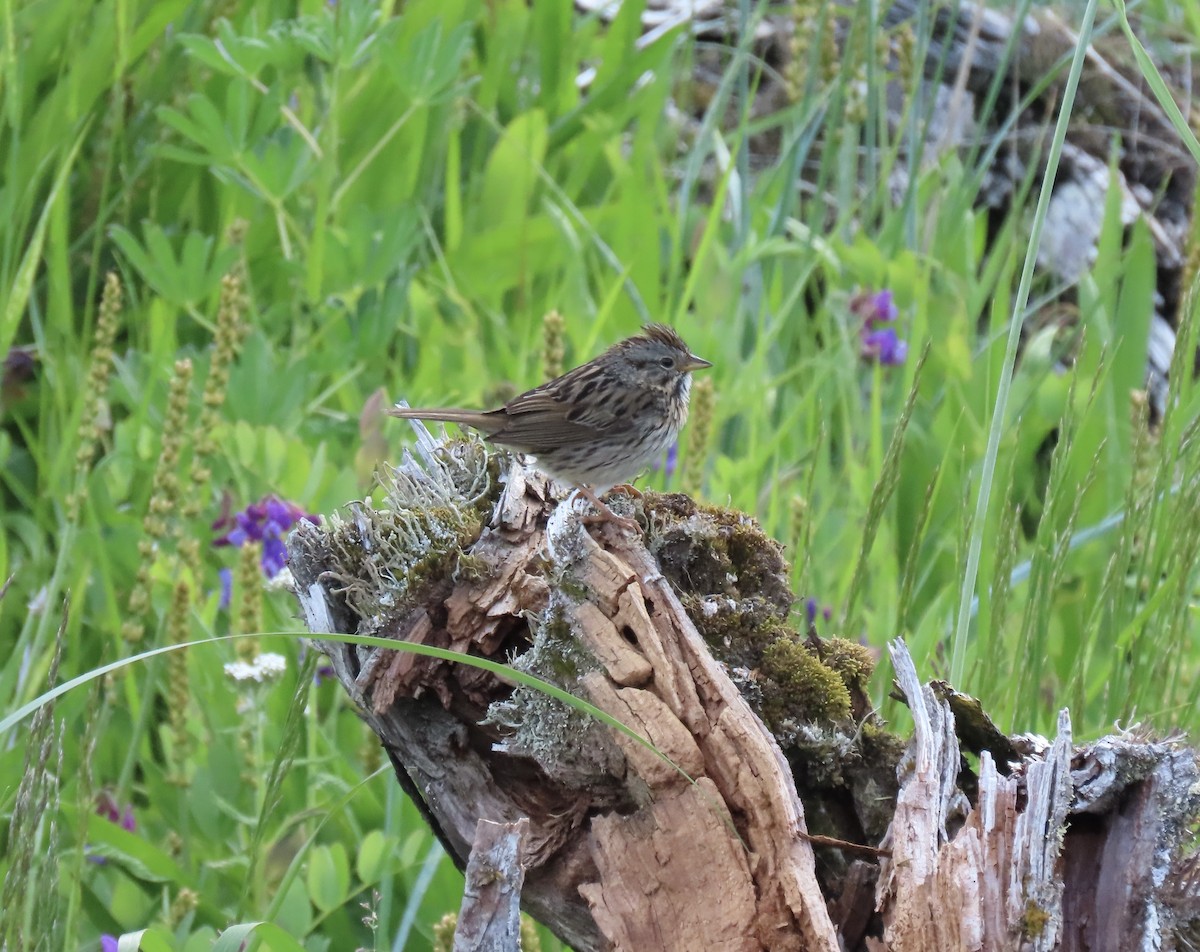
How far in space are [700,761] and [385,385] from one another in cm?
307

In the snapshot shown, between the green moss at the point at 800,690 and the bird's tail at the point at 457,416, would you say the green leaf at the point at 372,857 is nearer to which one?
the bird's tail at the point at 457,416

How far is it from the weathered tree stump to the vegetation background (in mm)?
243

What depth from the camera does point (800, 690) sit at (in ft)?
7.53

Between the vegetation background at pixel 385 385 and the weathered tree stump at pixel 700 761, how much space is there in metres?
0.24

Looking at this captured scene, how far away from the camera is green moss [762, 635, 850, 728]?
7.45 feet

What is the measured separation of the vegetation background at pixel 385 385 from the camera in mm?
2930

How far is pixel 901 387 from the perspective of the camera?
16.3ft

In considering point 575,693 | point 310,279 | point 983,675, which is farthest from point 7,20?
point 983,675

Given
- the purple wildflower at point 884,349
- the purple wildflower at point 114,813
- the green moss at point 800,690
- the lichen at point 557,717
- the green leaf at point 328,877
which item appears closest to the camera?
the lichen at point 557,717

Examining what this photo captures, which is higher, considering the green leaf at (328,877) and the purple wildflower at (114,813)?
the green leaf at (328,877)

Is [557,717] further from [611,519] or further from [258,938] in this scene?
[258,938]

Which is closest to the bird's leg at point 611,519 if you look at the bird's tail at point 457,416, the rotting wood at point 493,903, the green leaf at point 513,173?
the rotting wood at point 493,903

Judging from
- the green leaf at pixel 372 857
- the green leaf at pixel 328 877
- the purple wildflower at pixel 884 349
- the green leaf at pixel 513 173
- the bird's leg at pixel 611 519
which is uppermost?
the green leaf at pixel 513 173

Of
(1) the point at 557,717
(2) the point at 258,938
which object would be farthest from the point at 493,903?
(2) the point at 258,938
